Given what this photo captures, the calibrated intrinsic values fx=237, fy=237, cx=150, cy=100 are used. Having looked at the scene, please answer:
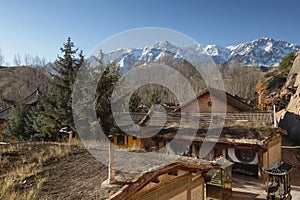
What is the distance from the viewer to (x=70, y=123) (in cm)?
1680

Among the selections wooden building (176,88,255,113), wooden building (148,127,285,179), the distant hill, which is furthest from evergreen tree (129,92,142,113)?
the distant hill

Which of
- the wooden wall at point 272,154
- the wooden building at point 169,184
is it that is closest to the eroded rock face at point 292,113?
the wooden wall at point 272,154

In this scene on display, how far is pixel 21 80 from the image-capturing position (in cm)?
5941

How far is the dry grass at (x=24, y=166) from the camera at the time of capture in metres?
4.11

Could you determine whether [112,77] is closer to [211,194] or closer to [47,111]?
[47,111]

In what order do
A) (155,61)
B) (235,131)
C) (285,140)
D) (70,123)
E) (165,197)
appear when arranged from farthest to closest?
(285,140) → (70,123) → (155,61) → (235,131) → (165,197)

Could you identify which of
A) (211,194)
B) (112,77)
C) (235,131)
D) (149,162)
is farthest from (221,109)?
(149,162)

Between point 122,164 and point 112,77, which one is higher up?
point 112,77

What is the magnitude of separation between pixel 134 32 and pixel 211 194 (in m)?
7.07

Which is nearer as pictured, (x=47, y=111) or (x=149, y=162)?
(x=149, y=162)

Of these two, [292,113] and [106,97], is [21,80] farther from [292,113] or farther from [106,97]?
[292,113]

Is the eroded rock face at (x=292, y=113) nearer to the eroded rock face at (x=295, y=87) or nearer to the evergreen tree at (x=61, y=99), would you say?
the eroded rock face at (x=295, y=87)

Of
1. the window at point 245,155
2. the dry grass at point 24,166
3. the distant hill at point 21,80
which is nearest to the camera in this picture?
the dry grass at point 24,166

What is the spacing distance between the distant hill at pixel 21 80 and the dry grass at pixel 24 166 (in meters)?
47.6
